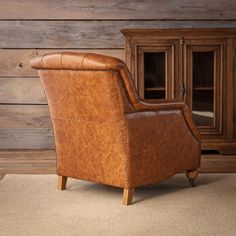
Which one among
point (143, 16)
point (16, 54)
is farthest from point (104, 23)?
point (16, 54)

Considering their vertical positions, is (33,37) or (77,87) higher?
(33,37)

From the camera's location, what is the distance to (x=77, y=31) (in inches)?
202

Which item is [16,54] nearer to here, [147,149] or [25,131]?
[25,131]

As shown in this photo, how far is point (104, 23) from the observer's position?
5.13 meters

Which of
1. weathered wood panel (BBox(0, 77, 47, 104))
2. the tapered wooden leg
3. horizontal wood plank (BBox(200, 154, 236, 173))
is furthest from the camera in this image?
weathered wood panel (BBox(0, 77, 47, 104))

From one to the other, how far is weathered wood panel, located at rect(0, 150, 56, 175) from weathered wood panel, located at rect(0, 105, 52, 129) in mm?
243

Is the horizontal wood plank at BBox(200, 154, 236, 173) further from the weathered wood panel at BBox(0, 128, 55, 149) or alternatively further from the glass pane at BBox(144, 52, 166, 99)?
the weathered wood panel at BBox(0, 128, 55, 149)

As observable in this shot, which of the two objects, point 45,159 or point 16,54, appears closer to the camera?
point 45,159

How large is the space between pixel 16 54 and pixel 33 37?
0.70ft

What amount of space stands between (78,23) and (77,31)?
0.23ft

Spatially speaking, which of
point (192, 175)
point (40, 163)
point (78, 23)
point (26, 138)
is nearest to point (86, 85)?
point (192, 175)

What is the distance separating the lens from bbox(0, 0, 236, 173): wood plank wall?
16.7ft

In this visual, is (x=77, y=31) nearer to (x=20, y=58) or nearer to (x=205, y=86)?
(x=20, y=58)

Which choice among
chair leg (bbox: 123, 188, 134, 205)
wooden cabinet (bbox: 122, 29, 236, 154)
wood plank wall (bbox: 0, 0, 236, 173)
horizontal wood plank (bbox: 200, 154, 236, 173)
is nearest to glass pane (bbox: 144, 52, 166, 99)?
wooden cabinet (bbox: 122, 29, 236, 154)
